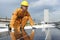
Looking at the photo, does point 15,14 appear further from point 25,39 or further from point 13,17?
point 25,39

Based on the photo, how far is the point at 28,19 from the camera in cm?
771

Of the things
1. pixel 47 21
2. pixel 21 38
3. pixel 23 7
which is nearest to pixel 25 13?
pixel 23 7

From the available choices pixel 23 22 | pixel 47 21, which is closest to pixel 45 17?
pixel 47 21

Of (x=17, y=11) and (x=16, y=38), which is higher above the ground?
(x=17, y=11)

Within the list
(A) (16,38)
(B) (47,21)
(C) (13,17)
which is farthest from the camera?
(B) (47,21)

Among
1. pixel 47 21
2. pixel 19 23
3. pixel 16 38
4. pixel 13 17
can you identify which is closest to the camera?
pixel 16 38

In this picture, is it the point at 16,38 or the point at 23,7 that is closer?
the point at 16,38

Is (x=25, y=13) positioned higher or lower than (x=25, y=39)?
higher

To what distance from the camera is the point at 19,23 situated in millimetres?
7535

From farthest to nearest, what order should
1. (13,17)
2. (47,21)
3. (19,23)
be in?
(47,21) < (19,23) < (13,17)

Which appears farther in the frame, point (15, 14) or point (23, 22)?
point (23, 22)

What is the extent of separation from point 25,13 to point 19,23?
0.37 metres

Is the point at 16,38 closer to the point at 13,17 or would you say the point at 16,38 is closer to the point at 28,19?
the point at 13,17

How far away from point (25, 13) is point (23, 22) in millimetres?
353
